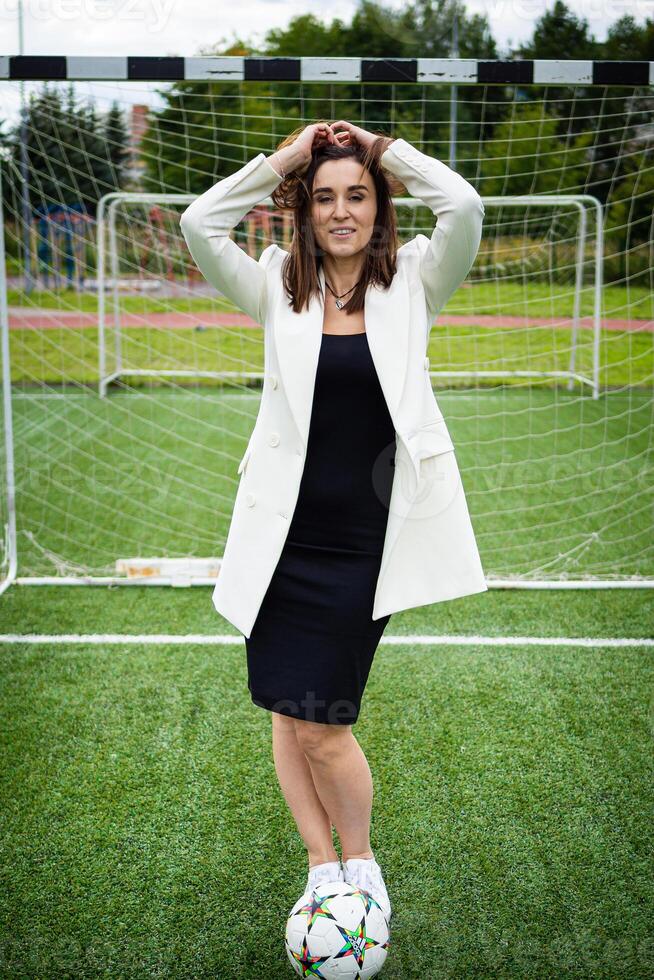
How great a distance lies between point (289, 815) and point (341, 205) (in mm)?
1702

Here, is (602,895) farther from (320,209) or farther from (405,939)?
(320,209)

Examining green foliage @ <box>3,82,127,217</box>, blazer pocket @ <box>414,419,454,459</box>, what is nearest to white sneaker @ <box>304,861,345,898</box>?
blazer pocket @ <box>414,419,454,459</box>

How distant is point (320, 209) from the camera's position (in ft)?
6.23

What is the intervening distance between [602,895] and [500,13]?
399 cm

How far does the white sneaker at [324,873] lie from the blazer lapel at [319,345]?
1015 mm

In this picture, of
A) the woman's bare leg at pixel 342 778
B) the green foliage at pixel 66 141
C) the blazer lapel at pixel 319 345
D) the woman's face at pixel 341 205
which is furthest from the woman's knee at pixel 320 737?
the green foliage at pixel 66 141

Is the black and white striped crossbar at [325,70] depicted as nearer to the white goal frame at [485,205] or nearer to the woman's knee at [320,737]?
the woman's knee at [320,737]

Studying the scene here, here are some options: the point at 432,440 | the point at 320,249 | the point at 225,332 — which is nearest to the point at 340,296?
the point at 320,249

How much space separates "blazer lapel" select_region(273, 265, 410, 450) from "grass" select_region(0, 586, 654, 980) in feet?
3.95

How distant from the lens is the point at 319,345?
1.86 m

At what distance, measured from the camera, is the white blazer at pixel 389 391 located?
1852 mm

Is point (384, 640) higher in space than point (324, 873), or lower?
lower

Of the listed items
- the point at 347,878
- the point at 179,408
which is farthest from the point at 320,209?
the point at 179,408

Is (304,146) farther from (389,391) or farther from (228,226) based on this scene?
(389,391)
